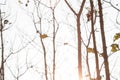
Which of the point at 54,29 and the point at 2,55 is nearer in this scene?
the point at 2,55

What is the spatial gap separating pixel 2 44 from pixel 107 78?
664 centimetres

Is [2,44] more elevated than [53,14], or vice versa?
[53,14]

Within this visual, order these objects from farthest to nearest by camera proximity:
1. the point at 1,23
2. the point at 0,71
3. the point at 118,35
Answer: the point at 1,23 → the point at 0,71 → the point at 118,35

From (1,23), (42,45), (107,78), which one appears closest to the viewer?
(107,78)

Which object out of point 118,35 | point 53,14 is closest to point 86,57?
point 53,14

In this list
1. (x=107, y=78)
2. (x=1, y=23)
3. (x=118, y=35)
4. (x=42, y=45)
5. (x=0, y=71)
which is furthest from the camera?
(x=42, y=45)

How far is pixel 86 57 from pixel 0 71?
141 inches

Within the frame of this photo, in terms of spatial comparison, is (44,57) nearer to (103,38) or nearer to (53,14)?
(53,14)

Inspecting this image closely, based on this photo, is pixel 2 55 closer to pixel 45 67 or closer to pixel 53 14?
pixel 45 67

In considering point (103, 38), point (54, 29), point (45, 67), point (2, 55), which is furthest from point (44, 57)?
point (103, 38)

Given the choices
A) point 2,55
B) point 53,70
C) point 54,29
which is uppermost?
point 54,29

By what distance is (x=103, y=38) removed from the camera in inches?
143

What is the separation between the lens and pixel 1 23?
9805 mm

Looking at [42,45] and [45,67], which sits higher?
[42,45]
